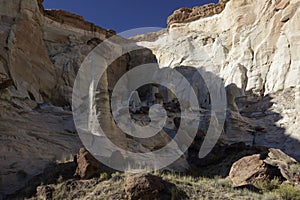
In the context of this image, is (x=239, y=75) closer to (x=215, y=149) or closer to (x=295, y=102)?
(x=295, y=102)

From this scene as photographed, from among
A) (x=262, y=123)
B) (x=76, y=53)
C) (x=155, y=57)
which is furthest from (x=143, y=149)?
(x=155, y=57)

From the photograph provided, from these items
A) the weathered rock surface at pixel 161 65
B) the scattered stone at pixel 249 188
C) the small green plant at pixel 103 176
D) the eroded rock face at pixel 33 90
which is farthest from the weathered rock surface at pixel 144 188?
the eroded rock face at pixel 33 90

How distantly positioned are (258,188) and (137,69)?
30300 mm

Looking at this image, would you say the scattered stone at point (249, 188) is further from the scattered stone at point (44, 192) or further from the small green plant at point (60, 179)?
the scattered stone at point (44, 192)

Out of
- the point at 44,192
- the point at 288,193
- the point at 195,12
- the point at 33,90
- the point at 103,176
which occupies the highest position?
the point at 195,12

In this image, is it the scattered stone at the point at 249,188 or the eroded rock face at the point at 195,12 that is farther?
the eroded rock face at the point at 195,12

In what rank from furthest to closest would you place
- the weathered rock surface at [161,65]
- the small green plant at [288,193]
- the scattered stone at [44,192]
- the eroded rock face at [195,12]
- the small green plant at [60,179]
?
1. the eroded rock face at [195,12]
2. the weathered rock surface at [161,65]
3. the small green plant at [288,193]
4. the small green plant at [60,179]
5. the scattered stone at [44,192]

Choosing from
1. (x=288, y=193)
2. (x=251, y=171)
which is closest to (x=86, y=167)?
(x=251, y=171)

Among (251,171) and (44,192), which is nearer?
(44,192)

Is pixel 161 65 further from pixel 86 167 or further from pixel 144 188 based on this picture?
pixel 144 188

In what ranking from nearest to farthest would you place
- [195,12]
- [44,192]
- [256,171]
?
[44,192] → [256,171] → [195,12]

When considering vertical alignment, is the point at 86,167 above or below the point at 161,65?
below

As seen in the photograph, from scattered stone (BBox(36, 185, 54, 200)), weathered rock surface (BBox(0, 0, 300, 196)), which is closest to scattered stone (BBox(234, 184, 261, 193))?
weathered rock surface (BBox(0, 0, 300, 196))

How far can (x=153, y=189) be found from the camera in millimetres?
9398
